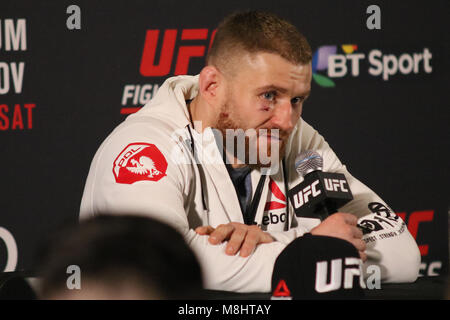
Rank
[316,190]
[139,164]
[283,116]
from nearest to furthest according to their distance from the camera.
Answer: [316,190] → [139,164] → [283,116]

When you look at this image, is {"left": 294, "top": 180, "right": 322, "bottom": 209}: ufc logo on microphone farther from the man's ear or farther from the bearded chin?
the man's ear

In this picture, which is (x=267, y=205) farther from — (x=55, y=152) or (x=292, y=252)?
(x=55, y=152)

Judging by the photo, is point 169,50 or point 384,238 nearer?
point 384,238

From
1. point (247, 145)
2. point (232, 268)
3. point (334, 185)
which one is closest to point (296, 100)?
point (247, 145)

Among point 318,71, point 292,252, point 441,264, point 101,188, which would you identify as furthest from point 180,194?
point 441,264

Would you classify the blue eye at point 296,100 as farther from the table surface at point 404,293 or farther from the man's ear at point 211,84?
the table surface at point 404,293

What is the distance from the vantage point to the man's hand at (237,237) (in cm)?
158

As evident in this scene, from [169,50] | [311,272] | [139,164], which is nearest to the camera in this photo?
[311,272]

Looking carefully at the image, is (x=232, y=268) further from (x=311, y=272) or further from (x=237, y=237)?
(x=311, y=272)

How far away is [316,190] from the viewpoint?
1525mm

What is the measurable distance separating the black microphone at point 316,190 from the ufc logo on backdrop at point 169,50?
4.00 feet

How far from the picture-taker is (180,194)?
1696 mm

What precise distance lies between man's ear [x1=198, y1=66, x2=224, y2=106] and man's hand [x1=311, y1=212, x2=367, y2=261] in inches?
20.6

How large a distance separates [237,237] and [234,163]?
1.31 feet
